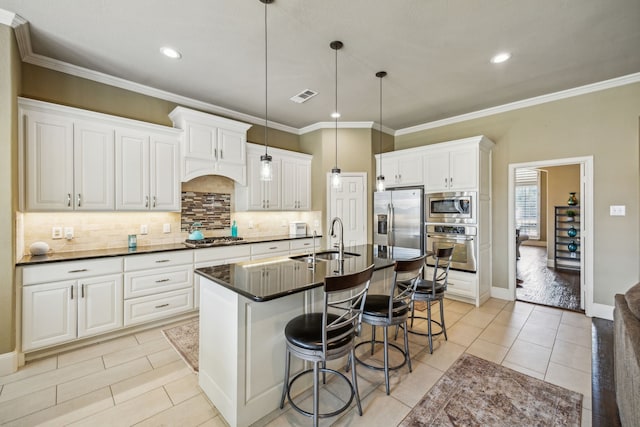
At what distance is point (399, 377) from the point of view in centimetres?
233

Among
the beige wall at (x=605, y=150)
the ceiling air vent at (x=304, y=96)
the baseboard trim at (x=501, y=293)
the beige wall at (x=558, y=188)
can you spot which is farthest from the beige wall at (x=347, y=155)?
the beige wall at (x=558, y=188)

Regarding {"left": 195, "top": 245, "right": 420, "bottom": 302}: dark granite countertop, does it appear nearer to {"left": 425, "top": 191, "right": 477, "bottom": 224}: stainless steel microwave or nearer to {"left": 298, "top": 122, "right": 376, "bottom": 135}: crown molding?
{"left": 425, "top": 191, "right": 477, "bottom": 224}: stainless steel microwave

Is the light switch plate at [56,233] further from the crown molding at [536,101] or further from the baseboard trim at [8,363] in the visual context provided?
the crown molding at [536,101]

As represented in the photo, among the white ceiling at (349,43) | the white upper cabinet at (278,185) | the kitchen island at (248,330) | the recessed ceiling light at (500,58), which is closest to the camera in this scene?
the kitchen island at (248,330)

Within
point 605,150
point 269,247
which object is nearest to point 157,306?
point 269,247

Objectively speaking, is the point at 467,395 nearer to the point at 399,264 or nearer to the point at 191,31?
the point at 399,264

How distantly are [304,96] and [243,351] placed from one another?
3329mm

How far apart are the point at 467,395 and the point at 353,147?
4011 millimetres

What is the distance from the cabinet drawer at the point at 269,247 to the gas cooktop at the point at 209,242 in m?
0.36

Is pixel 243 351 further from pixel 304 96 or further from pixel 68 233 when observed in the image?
pixel 304 96

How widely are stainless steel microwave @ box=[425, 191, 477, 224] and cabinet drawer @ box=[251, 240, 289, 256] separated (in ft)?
7.80

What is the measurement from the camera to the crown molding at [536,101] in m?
3.41

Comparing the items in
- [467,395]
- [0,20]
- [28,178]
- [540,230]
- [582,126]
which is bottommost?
[467,395]

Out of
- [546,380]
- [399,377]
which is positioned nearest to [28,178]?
[399,377]
